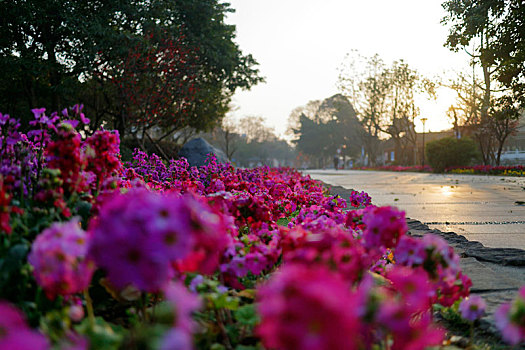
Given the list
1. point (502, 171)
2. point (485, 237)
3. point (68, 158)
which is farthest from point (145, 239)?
point (502, 171)

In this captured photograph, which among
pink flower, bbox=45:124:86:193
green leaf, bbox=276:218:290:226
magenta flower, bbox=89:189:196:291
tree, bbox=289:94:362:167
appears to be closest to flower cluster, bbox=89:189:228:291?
magenta flower, bbox=89:189:196:291

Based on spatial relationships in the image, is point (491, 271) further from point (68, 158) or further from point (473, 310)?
point (68, 158)

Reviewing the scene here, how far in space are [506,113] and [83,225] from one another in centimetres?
1141

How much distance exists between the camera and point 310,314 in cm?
64

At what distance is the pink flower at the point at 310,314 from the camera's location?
625 millimetres

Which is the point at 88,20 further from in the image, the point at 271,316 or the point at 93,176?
the point at 271,316

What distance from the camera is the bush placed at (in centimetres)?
2311

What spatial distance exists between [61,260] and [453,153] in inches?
1008

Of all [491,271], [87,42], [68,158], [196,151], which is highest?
[87,42]

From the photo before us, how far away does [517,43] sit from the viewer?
9.35m

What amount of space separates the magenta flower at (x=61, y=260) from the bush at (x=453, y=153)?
25.0 m

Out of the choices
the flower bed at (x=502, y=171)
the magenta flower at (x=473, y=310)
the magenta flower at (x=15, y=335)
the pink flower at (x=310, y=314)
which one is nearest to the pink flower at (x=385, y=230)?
the magenta flower at (x=473, y=310)

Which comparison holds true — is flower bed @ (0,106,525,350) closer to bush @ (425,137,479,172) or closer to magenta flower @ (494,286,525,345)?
magenta flower @ (494,286,525,345)

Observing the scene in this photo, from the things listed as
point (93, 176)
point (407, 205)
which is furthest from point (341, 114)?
point (93, 176)
